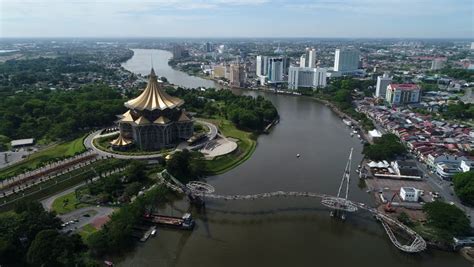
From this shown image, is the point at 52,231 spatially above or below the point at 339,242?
above

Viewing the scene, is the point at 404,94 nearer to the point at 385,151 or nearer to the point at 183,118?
the point at 385,151

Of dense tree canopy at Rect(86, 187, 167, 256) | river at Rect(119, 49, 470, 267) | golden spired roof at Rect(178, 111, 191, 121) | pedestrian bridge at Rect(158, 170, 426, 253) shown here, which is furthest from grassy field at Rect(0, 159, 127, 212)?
dense tree canopy at Rect(86, 187, 167, 256)

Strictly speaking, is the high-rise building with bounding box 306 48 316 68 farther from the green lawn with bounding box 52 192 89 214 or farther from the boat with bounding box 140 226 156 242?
the boat with bounding box 140 226 156 242

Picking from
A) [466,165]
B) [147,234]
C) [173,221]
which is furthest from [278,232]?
[466,165]

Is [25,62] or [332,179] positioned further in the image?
[25,62]

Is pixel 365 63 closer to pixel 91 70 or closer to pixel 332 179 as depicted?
pixel 91 70

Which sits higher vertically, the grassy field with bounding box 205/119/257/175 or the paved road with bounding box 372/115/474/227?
the grassy field with bounding box 205/119/257/175

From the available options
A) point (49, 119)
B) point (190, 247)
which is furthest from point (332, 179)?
point (49, 119)
